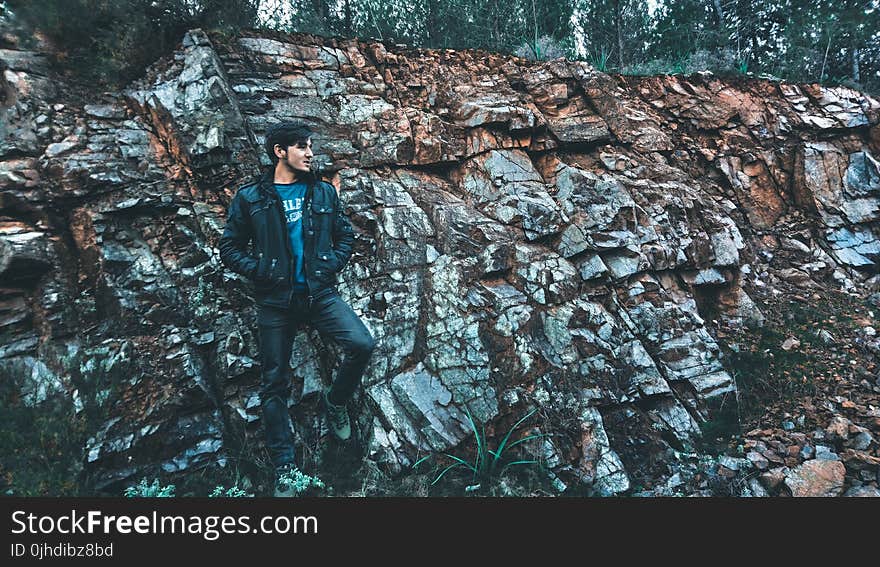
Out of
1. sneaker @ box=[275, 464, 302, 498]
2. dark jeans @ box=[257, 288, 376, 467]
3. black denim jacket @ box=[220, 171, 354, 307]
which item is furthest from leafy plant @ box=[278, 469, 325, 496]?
black denim jacket @ box=[220, 171, 354, 307]

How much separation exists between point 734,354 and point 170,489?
5308mm

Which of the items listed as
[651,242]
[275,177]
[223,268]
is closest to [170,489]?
[223,268]

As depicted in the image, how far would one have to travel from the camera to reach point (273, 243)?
3625 mm

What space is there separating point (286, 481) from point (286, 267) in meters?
1.61

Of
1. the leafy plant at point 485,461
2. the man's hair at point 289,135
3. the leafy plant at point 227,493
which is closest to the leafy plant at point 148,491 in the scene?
the leafy plant at point 227,493

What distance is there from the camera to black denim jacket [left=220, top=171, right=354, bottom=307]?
142 inches

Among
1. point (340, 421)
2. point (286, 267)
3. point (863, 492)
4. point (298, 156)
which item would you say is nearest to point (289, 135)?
point (298, 156)

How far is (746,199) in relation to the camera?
6215 mm

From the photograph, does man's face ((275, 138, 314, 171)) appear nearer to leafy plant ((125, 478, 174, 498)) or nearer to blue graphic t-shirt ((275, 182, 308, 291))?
blue graphic t-shirt ((275, 182, 308, 291))

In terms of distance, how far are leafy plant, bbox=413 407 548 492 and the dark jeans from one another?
1002 mm

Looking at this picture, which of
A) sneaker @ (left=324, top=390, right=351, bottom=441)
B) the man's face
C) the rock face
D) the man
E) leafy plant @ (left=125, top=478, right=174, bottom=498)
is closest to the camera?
leafy plant @ (left=125, top=478, right=174, bottom=498)

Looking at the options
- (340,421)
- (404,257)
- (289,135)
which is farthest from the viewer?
(404,257)

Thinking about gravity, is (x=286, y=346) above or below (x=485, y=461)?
above

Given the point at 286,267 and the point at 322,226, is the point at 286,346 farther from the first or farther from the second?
the point at 322,226
